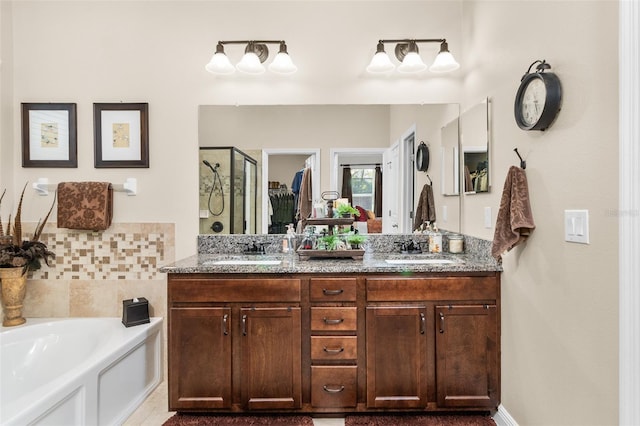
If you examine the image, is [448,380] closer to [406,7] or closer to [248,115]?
[248,115]

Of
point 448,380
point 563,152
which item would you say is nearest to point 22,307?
point 448,380

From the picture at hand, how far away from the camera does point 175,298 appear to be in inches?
78.7

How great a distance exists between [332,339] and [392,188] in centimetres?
119

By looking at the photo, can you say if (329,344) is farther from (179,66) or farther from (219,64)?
(179,66)

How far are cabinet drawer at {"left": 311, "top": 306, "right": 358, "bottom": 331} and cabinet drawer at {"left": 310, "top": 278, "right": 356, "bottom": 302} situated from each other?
6 centimetres

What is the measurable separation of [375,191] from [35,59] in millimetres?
2642

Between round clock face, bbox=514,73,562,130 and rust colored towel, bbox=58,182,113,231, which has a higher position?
round clock face, bbox=514,73,562,130

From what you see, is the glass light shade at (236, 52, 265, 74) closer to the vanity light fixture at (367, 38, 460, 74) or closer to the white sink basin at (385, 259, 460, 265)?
the vanity light fixture at (367, 38, 460, 74)

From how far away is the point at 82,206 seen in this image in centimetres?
245

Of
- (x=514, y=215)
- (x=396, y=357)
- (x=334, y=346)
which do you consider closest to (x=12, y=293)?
(x=334, y=346)

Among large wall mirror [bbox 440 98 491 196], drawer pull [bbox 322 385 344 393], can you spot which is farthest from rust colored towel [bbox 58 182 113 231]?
large wall mirror [bbox 440 98 491 196]

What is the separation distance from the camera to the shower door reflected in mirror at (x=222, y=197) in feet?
8.46

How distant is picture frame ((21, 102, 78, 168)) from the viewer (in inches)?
100

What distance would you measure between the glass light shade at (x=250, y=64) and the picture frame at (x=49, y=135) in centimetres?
126
